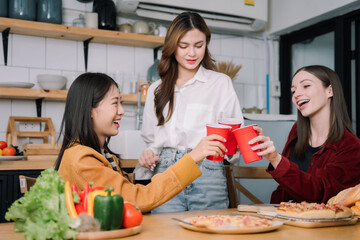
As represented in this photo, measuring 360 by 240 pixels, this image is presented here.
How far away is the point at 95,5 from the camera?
3.57 m

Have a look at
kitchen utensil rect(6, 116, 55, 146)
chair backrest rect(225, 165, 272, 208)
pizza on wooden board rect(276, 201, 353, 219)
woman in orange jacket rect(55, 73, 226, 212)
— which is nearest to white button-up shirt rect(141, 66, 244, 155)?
chair backrest rect(225, 165, 272, 208)

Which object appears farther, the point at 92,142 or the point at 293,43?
the point at 293,43

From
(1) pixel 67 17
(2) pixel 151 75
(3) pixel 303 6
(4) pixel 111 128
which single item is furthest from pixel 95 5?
(4) pixel 111 128

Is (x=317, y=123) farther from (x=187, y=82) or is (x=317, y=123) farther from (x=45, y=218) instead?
(x=45, y=218)

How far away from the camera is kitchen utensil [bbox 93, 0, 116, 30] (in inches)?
139

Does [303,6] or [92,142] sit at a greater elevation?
[303,6]

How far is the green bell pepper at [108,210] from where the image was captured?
0.99m

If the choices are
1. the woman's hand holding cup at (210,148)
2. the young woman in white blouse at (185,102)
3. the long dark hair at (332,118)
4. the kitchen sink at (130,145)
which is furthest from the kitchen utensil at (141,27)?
the woman's hand holding cup at (210,148)

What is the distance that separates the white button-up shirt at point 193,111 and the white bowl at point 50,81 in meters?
1.41

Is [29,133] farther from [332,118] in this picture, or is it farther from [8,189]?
[332,118]

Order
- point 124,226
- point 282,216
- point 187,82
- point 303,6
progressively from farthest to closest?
point 303,6 < point 187,82 < point 282,216 < point 124,226

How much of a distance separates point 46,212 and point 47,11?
8.89 ft

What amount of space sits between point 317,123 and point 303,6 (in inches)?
88.4

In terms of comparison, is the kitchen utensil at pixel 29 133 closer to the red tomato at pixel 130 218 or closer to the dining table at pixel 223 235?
the dining table at pixel 223 235
